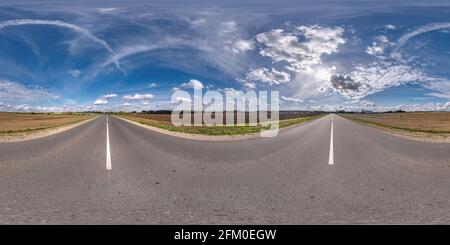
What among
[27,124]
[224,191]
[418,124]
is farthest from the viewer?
[27,124]

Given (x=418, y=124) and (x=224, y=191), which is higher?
(x=418, y=124)

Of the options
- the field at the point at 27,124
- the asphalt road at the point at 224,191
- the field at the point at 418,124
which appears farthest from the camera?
the field at the point at 27,124

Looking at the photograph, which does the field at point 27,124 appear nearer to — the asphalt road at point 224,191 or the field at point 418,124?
the asphalt road at point 224,191

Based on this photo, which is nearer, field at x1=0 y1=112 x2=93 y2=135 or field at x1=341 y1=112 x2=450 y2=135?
field at x1=341 y1=112 x2=450 y2=135

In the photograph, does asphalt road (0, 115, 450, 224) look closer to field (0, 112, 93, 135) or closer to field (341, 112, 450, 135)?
field (341, 112, 450, 135)

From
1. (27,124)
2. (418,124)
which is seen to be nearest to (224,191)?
(418,124)

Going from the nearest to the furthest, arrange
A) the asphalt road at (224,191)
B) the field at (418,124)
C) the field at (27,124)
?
the asphalt road at (224,191), the field at (418,124), the field at (27,124)

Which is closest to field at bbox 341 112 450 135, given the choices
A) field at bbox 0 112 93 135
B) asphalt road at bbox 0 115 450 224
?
asphalt road at bbox 0 115 450 224

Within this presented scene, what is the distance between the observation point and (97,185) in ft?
27.1

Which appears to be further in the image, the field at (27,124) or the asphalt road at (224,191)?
the field at (27,124)

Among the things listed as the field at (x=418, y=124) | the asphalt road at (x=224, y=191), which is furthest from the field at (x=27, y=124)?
the field at (x=418, y=124)

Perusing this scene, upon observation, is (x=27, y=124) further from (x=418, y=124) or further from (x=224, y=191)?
(x=418, y=124)
